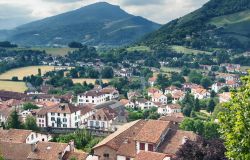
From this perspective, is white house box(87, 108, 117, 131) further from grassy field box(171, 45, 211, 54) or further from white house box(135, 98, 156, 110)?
grassy field box(171, 45, 211, 54)

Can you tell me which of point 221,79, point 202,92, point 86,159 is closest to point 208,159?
point 86,159

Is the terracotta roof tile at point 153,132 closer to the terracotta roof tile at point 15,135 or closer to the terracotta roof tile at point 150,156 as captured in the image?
the terracotta roof tile at point 150,156

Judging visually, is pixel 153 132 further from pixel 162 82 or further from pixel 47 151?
pixel 162 82

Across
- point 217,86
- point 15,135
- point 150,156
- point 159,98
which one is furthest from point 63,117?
point 217,86

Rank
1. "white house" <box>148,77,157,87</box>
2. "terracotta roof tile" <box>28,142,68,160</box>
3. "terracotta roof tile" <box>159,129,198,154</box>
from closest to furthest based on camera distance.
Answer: "terracotta roof tile" <box>159,129,198,154</box> < "terracotta roof tile" <box>28,142,68,160</box> < "white house" <box>148,77,157,87</box>

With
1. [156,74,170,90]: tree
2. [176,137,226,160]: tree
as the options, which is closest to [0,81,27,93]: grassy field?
[156,74,170,90]: tree

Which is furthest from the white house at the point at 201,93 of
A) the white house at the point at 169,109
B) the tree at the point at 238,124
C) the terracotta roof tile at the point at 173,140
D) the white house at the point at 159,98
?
the tree at the point at 238,124
